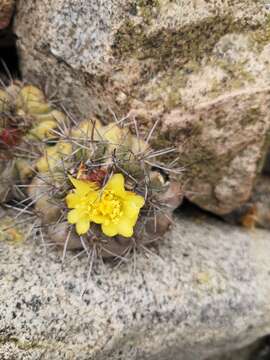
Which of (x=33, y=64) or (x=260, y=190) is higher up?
(x=33, y=64)

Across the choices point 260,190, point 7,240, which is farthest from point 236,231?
point 7,240

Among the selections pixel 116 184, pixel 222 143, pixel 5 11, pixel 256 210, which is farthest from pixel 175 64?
pixel 256 210

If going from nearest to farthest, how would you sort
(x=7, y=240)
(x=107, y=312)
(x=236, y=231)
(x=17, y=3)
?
(x=107, y=312) → (x=7, y=240) → (x=17, y=3) → (x=236, y=231)

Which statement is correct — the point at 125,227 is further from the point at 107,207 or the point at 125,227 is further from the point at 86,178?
the point at 86,178

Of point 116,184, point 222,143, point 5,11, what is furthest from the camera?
point 5,11

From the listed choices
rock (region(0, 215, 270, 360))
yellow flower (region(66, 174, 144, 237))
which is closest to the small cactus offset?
yellow flower (region(66, 174, 144, 237))

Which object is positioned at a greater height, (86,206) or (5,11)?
(5,11)

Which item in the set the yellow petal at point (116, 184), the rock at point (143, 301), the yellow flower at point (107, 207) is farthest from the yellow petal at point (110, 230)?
the rock at point (143, 301)

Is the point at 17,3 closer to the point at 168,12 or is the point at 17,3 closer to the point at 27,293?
the point at 168,12
